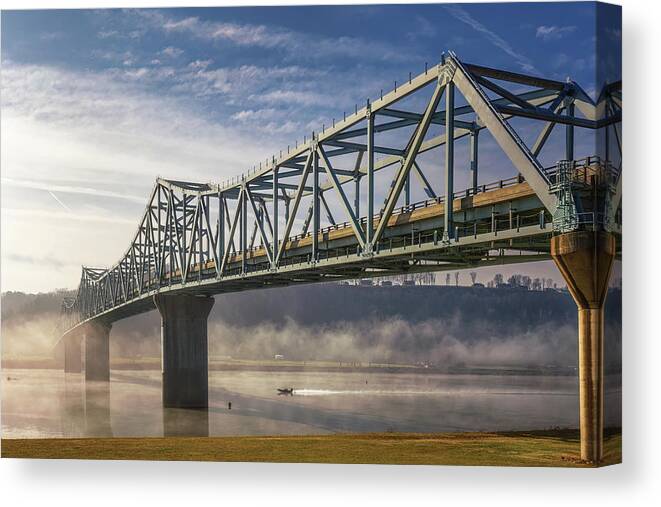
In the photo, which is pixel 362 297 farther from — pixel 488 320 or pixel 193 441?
pixel 193 441

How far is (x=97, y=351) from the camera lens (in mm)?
99375

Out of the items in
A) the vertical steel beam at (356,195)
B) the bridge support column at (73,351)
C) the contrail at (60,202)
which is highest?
the vertical steel beam at (356,195)

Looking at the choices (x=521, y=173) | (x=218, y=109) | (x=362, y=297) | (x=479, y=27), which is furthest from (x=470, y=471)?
(x=362, y=297)

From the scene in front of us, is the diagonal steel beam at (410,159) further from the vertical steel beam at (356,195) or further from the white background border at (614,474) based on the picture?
the vertical steel beam at (356,195)

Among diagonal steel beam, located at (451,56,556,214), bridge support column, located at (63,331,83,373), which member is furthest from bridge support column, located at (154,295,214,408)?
bridge support column, located at (63,331,83,373)

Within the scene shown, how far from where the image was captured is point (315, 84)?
33156 millimetres

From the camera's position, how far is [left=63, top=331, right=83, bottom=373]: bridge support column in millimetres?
116875

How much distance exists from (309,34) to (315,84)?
129 inches

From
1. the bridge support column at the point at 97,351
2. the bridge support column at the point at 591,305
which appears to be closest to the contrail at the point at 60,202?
the bridge support column at the point at 591,305

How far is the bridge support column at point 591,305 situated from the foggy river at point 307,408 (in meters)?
3.52

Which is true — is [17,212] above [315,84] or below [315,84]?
below

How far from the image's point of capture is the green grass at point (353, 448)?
26.0m

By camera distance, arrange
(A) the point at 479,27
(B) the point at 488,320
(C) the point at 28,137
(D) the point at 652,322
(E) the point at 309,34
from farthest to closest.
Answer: (B) the point at 488,320, (C) the point at 28,137, (E) the point at 309,34, (A) the point at 479,27, (D) the point at 652,322

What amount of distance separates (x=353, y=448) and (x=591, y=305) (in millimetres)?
9373
